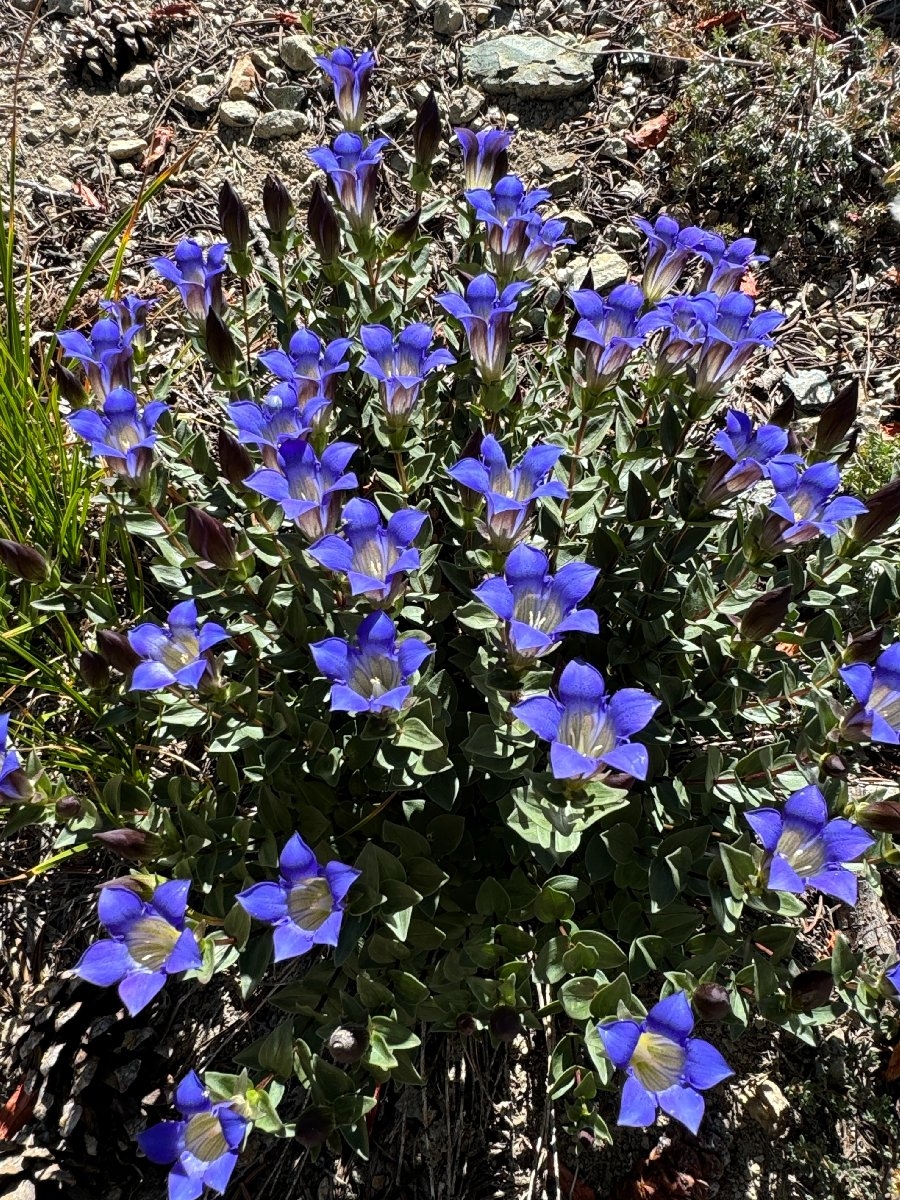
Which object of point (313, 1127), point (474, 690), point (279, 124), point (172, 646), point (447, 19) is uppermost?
point (447, 19)

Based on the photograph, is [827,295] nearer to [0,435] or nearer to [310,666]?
[310,666]

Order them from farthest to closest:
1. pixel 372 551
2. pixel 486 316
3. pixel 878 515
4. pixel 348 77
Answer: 1. pixel 348 77
2. pixel 486 316
3. pixel 878 515
4. pixel 372 551

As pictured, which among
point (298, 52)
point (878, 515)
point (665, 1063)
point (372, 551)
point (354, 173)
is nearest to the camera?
point (665, 1063)

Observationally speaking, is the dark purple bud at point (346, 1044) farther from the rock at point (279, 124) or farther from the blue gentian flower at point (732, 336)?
the rock at point (279, 124)

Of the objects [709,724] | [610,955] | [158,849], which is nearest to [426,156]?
[709,724]

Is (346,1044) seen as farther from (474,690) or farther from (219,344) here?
(219,344)

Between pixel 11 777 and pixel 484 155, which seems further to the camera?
pixel 484 155

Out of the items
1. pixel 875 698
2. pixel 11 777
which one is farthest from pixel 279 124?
pixel 875 698
